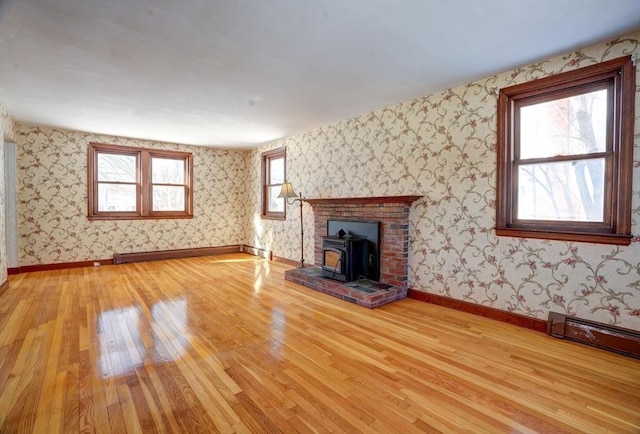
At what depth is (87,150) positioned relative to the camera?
550 cm

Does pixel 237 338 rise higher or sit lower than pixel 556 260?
lower

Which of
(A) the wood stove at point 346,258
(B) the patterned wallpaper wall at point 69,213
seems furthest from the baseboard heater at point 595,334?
(B) the patterned wallpaper wall at point 69,213

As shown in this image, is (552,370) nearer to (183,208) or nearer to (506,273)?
(506,273)

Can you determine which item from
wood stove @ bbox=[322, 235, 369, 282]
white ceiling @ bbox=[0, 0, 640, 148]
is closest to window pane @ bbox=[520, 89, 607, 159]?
white ceiling @ bbox=[0, 0, 640, 148]

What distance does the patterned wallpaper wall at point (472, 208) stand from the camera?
2.43 metres

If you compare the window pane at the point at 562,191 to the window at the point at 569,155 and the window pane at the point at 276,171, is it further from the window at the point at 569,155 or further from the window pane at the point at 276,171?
the window pane at the point at 276,171

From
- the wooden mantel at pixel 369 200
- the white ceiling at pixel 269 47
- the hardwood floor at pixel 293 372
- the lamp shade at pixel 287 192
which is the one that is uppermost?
the white ceiling at pixel 269 47

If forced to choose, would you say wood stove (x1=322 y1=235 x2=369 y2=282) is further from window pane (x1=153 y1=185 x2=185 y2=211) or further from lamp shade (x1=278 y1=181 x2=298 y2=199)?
window pane (x1=153 y1=185 x2=185 y2=211)

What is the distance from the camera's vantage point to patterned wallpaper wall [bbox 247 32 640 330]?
243 centimetres

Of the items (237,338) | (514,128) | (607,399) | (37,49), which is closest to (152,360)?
(237,338)

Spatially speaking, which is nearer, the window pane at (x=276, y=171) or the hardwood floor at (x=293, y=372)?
the hardwood floor at (x=293, y=372)

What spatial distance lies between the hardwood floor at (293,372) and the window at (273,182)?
3.18m

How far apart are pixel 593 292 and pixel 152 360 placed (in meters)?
3.50

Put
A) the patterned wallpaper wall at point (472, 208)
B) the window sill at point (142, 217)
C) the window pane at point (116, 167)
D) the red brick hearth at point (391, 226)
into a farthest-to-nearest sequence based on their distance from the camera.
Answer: the window pane at point (116, 167), the window sill at point (142, 217), the red brick hearth at point (391, 226), the patterned wallpaper wall at point (472, 208)
